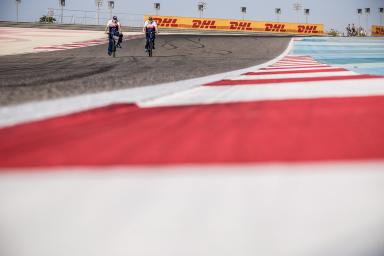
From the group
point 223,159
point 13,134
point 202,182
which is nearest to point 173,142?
point 223,159

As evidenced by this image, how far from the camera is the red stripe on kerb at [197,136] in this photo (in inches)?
65.4

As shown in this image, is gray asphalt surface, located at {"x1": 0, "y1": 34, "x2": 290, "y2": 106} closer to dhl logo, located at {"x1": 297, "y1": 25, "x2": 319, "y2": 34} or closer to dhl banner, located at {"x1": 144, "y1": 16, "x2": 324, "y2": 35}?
dhl banner, located at {"x1": 144, "y1": 16, "x2": 324, "y2": 35}

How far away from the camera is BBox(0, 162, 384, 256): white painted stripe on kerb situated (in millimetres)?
1016

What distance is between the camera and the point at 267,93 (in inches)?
145

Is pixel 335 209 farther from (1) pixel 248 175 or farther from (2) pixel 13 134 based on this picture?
(2) pixel 13 134

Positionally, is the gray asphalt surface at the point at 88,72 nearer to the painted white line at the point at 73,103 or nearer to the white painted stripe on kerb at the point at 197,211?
the painted white line at the point at 73,103

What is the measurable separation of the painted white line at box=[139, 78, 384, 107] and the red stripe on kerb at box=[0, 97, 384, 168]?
17.9 inches

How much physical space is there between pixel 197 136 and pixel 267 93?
187cm

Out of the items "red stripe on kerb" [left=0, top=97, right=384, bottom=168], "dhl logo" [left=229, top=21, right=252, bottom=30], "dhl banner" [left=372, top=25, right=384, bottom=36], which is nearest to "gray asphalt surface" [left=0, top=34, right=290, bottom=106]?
"red stripe on kerb" [left=0, top=97, right=384, bottom=168]

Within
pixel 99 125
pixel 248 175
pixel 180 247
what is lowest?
pixel 180 247

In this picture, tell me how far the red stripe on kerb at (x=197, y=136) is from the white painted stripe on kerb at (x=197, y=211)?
14 centimetres

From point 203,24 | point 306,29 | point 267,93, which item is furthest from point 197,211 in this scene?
point 306,29

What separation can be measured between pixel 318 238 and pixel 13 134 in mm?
1813

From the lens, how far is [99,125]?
227 cm
